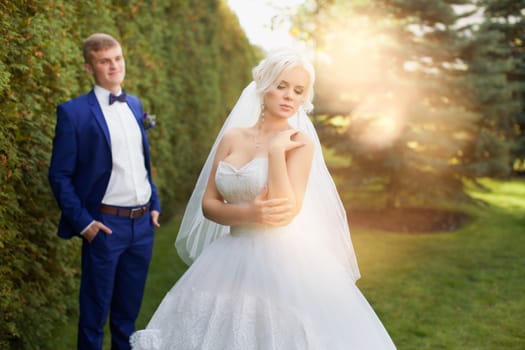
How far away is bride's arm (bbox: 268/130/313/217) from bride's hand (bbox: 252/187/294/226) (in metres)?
0.03

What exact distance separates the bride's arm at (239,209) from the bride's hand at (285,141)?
0.24 metres

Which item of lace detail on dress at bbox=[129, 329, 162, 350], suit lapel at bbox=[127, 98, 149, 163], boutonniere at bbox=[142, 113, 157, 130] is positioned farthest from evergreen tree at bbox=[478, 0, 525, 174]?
lace detail on dress at bbox=[129, 329, 162, 350]

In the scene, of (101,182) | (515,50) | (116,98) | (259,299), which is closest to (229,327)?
(259,299)

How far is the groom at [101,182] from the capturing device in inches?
144

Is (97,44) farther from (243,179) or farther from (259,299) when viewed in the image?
(259,299)

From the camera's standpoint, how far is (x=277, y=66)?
A: 9.51 ft

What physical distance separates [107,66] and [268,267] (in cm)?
189

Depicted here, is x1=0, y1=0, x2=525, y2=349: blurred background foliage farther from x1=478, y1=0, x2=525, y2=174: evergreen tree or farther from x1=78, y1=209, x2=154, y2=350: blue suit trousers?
x1=78, y1=209, x2=154, y2=350: blue suit trousers

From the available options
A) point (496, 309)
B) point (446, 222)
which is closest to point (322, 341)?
point (496, 309)

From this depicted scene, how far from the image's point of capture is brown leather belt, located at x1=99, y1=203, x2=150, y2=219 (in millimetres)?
3826

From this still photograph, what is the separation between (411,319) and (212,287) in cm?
332

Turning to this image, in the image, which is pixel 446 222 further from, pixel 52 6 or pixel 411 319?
pixel 52 6

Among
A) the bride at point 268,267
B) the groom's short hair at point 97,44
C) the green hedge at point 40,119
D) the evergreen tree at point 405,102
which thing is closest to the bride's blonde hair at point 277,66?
the bride at point 268,267

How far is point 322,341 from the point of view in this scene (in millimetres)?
2662
